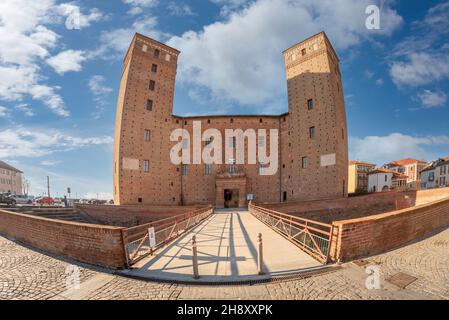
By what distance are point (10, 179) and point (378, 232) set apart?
89.4 metres

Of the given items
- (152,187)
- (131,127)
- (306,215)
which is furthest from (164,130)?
(306,215)

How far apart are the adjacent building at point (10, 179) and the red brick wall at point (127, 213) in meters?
59.1

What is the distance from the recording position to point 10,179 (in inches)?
2387

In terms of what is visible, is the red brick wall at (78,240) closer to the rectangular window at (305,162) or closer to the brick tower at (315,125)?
the brick tower at (315,125)

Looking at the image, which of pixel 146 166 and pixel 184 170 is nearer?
pixel 146 166

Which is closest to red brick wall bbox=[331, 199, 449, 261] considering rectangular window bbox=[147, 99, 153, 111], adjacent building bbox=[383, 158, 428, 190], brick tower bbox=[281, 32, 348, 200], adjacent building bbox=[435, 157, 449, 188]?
brick tower bbox=[281, 32, 348, 200]

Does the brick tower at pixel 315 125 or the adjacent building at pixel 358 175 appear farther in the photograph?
the adjacent building at pixel 358 175

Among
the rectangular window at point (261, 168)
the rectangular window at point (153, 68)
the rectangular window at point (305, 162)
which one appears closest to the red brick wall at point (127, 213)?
the rectangular window at point (261, 168)

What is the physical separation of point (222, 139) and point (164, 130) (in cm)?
917

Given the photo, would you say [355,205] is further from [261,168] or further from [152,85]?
[152,85]

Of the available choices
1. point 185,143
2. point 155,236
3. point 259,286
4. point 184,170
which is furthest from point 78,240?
point 185,143

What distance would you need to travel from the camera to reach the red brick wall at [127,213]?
21.2 meters

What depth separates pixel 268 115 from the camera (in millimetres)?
32125
